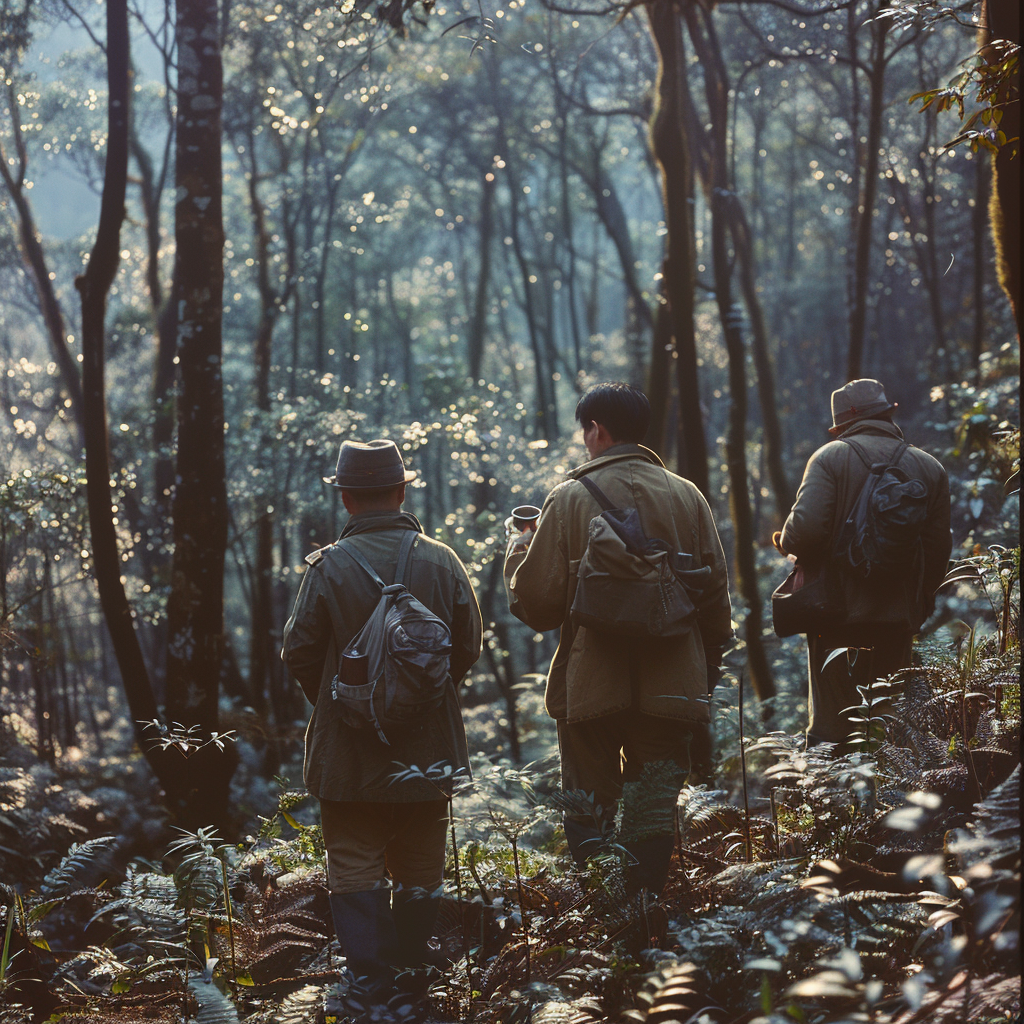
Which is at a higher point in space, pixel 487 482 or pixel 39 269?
pixel 39 269

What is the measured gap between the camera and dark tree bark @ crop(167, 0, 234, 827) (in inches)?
231

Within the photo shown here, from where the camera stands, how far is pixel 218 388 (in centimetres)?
602

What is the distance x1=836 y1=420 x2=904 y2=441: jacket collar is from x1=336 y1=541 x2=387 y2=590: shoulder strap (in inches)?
102

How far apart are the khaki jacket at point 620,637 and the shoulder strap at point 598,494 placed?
25 mm

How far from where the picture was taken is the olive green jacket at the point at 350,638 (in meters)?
3.37

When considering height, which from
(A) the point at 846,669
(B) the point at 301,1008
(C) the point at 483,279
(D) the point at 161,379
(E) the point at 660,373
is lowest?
(B) the point at 301,1008

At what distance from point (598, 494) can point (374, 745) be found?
4.43 ft

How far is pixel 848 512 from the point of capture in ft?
14.4

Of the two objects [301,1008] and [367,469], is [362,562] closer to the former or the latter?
[367,469]

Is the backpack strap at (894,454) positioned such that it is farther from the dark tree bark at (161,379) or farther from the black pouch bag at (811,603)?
the dark tree bark at (161,379)

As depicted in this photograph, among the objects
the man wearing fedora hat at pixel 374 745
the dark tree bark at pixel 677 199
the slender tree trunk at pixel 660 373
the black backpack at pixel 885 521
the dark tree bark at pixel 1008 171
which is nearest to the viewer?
the dark tree bark at pixel 1008 171

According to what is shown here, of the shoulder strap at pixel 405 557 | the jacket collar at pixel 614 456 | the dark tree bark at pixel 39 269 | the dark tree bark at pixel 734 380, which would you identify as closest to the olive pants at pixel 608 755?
the shoulder strap at pixel 405 557

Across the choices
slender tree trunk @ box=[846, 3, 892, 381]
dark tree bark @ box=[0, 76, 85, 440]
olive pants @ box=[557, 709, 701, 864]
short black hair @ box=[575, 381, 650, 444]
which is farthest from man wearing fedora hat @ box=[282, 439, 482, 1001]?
dark tree bark @ box=[0, 76, 85, 440]

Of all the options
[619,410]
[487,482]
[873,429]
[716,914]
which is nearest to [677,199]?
[873,429]
